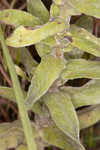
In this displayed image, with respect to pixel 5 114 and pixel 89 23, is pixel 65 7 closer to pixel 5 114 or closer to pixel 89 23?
pixel 89 23

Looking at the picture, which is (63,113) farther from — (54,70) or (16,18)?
(16,18)

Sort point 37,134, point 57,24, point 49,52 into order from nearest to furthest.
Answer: point 57,24 → point 49,52 → point 37,134

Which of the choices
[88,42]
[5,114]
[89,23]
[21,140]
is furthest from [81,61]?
[5,114]

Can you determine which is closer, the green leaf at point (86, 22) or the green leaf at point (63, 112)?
the green leaf at point (63, 112)

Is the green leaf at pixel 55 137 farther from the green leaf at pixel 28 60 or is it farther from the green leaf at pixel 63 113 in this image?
the green leaf at pixel 28 60

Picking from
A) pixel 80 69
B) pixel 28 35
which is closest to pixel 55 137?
pixel 80 69

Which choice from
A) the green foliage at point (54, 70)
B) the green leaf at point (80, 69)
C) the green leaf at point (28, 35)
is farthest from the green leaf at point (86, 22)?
the green leaf at point (28, 35)

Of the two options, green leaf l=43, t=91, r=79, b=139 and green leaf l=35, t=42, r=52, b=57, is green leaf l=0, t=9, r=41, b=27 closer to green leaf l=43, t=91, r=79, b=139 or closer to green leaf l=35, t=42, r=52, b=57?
green leaf l=35, t=42, r=52, b=57
